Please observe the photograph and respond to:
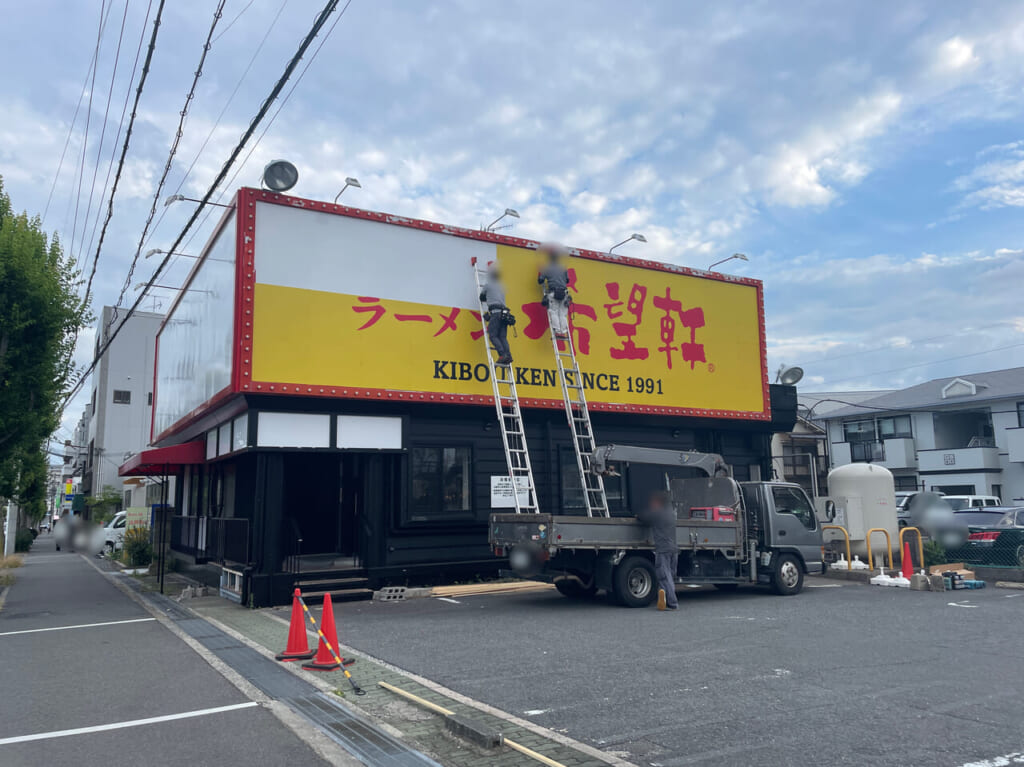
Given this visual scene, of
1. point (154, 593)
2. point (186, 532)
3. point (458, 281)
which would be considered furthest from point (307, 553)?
point (458, 281)

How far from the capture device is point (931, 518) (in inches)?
722

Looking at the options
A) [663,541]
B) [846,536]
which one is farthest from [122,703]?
[846,536]

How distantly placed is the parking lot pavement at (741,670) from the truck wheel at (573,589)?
24 centimetres

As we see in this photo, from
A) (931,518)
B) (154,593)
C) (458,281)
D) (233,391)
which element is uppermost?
(458,281)

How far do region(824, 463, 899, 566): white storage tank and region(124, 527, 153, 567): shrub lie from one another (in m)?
19.3

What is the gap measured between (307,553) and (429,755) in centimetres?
1304

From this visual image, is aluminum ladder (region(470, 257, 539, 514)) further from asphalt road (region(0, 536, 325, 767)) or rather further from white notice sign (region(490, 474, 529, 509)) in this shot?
asphalt road (region(0, 536, 325, 767))

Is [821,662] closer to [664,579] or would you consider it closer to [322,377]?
[664,579]

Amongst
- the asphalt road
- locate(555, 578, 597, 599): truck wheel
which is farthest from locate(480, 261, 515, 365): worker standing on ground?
the asphalt road

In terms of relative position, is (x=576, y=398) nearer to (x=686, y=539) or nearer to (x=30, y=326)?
(x=686, y=539)

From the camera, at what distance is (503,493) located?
52.2ft

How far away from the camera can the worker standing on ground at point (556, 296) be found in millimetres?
15836

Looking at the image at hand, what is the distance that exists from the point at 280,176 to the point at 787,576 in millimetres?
11600

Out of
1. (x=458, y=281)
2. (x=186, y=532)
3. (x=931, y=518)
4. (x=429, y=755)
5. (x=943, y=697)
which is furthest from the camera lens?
(x=186, y=532)
